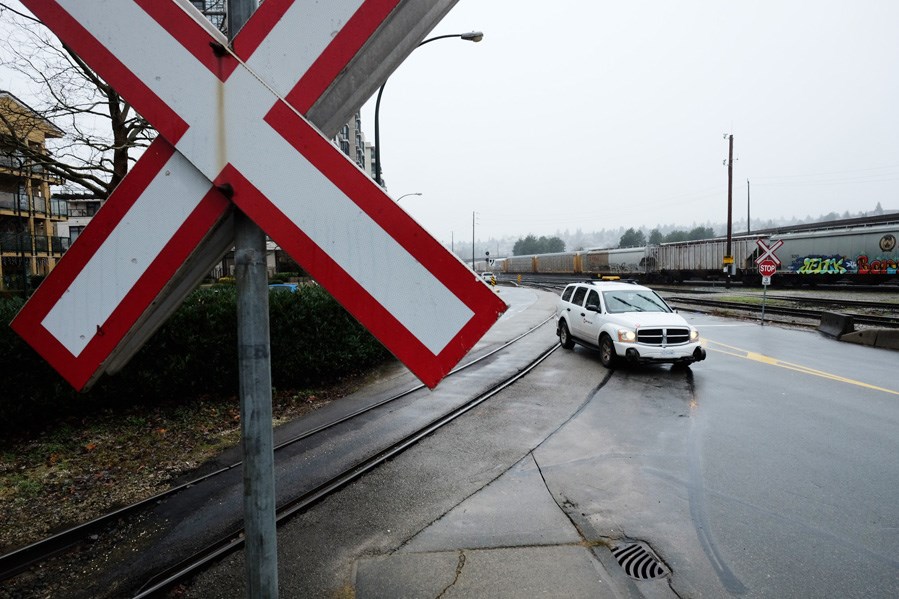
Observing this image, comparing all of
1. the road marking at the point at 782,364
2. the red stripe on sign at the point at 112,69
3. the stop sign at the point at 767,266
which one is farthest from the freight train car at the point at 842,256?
the red stripe on sign at the point at 112,69

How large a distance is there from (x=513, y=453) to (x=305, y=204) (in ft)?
17.5

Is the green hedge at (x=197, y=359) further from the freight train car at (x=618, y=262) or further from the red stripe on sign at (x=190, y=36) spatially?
the freight train car at (x=618, y=262)

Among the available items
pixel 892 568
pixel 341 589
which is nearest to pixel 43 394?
pixel 341 589

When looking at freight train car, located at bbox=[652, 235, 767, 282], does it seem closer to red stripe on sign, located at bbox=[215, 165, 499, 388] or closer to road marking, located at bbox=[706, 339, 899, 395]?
road marking, located at bbox=[706, 339, 899, 395]

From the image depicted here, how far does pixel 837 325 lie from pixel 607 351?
8694mm

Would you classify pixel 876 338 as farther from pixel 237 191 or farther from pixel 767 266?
pixel 237 191

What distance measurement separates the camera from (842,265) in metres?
30.1

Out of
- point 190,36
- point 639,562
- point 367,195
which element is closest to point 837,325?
point 639,562

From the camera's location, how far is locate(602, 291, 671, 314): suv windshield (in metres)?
11.2

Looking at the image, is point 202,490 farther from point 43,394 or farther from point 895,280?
point 895,280

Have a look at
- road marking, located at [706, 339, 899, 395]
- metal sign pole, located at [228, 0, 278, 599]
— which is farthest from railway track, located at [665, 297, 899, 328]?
metal sign pole, located at [228, 0, 278, 599]

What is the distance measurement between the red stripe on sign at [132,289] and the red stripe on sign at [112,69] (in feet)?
0.17

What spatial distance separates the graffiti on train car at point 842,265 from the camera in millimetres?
27781

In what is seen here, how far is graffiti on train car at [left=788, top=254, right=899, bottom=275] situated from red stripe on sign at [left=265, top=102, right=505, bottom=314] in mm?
36187
